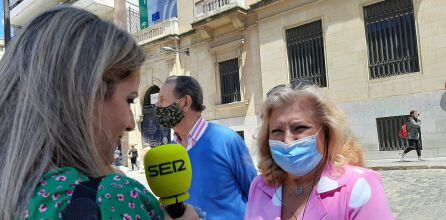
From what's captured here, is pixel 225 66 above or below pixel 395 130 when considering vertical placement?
above

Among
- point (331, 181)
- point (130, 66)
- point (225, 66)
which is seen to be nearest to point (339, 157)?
point (331, 181)

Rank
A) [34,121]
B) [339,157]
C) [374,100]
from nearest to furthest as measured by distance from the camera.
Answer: [34,121]
[339,157]
[374,100]

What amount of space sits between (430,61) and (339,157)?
1255 cm

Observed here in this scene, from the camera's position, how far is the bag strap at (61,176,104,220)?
83 centimetres

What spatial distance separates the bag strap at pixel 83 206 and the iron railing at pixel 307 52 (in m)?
15.2

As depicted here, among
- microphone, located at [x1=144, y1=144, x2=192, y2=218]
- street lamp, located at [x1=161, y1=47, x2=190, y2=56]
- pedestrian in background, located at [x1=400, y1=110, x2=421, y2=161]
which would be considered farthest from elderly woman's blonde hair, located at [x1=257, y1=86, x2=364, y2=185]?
street lamp, located at [x1=161, y1=47, x2=190, y2=56]

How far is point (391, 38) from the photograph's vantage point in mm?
14156

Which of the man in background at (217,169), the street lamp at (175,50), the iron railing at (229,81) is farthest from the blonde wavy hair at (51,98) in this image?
the street lamp at (175,50)

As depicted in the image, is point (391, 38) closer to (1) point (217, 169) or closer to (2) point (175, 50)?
(2) point (175, 50)

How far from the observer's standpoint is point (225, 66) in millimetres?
19344

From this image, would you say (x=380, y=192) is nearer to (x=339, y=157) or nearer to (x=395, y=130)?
(x=339, y=157)

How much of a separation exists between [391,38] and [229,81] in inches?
294

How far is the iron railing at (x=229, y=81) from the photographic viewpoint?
1886cm

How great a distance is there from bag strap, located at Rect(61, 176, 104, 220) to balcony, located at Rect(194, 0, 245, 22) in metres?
17.5
